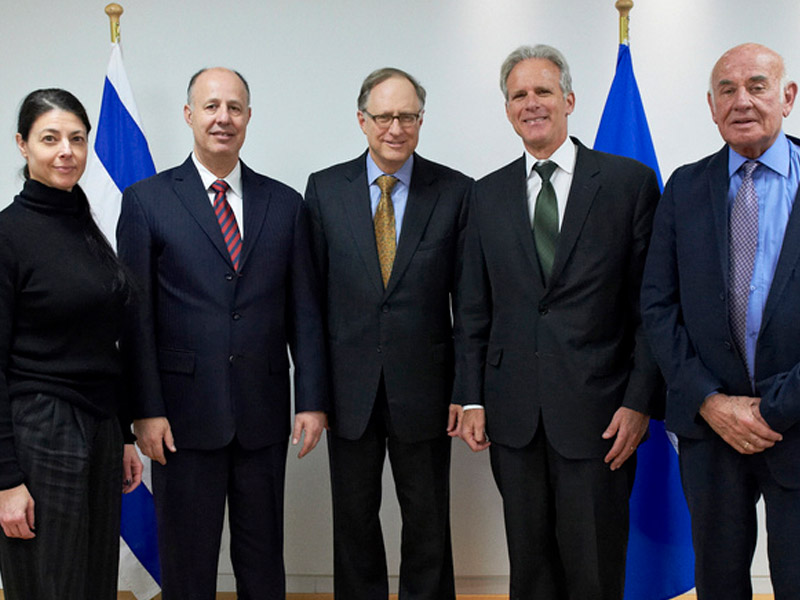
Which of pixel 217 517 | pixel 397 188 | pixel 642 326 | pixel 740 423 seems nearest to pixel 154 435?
pixel 217 517

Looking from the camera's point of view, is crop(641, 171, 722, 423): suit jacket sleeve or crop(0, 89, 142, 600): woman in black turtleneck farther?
crop(641, 171, 722, 423): suit jacket sleeve

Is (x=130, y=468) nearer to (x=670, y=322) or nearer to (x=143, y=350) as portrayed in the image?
(x=143, y=350)

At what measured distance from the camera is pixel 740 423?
1944 millimetres

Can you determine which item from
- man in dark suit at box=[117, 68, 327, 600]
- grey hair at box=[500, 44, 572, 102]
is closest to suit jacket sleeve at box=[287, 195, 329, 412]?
man in dark suit at box=[117, 68, 327, 600]

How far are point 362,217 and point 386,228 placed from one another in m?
0.09

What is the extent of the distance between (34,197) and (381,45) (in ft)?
5.87

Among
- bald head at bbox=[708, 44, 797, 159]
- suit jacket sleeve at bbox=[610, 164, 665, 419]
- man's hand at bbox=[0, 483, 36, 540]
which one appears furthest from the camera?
suit jacket sleeve at bbox=[610, 164, 665, 419]

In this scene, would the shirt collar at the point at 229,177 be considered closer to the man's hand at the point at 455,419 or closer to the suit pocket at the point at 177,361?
the suit pocket at the point at 177,361

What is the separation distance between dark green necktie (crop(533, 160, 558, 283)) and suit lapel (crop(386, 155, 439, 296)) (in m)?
0.37

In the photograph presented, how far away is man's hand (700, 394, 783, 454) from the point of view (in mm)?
1929

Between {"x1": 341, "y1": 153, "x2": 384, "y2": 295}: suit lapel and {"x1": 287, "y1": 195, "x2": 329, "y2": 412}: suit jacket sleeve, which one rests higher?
{"x1": 341, "y1": 153, "x2": 384, "y2": 295}: suit lapel

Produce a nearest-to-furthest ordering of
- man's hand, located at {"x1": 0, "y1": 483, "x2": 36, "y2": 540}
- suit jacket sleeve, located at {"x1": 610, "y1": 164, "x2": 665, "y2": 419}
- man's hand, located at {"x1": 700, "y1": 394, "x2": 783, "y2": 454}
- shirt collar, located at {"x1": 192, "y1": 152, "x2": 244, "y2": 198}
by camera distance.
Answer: man's hand, located at {"x1": 0, "y1": 483, "x2": 36, "y2": 540} < man's hand, located at {"x1": 700, "y1": 394, "x2": 783, "y2": 454} < suit jacket sleeve, located at {"x1": 610, "y1": 164, "x2": 665, "y2": 419} < shirt collar, located at {"x1": 192, "y1": 152, "x2": 244, "y2": 198}

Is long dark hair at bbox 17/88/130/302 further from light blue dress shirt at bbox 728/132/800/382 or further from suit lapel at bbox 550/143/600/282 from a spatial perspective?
light blue dress shirt at bbox 728/132/800/382

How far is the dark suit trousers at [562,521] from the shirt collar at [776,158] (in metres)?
0.91
